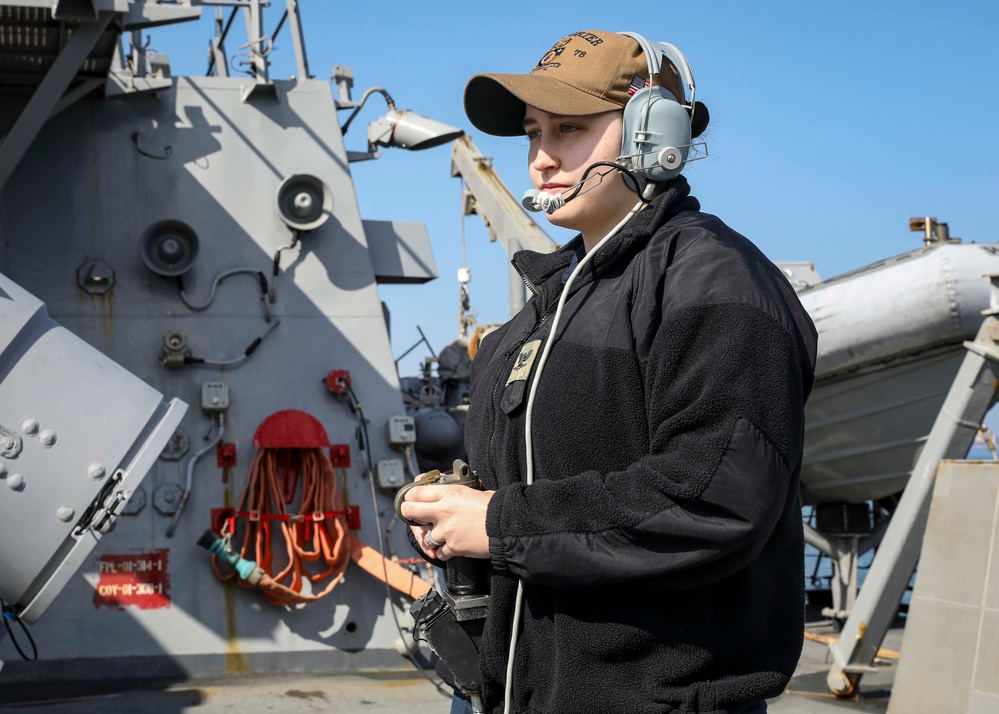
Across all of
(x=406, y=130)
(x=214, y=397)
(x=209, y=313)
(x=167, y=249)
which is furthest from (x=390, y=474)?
(x=406, y=130)

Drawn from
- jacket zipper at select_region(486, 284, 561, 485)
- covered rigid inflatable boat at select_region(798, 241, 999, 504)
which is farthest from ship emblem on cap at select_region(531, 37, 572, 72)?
covered rigid inflatable boat at select_region(798, 241, 999, 504)

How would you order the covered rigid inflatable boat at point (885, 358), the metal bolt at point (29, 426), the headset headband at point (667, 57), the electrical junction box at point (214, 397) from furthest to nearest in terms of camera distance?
the covered rigid inflatable boat at point (885, 358), the electrical junction box at point (214, 397), the metal bolt at point (29, 426), the headset headband at point (667, 57)

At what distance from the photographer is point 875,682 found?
6.45 metres

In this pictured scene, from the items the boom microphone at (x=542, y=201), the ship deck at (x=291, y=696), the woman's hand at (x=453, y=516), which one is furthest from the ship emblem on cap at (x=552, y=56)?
the ship deck at (x=291, y=696)

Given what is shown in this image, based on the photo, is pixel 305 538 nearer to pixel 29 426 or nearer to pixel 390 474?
pixel 390 474

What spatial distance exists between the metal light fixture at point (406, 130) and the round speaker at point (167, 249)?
158 cm

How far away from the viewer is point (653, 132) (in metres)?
1.80

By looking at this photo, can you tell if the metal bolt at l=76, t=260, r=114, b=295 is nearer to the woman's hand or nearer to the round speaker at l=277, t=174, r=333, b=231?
the round speaker at l=277, t=174, r=333, b=231

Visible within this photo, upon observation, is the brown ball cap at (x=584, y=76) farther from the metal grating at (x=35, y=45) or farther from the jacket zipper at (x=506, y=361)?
the metal grating at (x=35, y=45)

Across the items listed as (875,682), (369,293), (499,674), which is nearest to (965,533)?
(875,682)

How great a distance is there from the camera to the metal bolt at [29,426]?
3865mm

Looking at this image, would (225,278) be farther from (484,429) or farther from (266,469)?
(484,429)

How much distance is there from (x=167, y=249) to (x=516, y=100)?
5.13 meters

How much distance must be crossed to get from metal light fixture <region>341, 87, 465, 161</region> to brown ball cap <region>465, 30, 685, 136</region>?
6042mm
